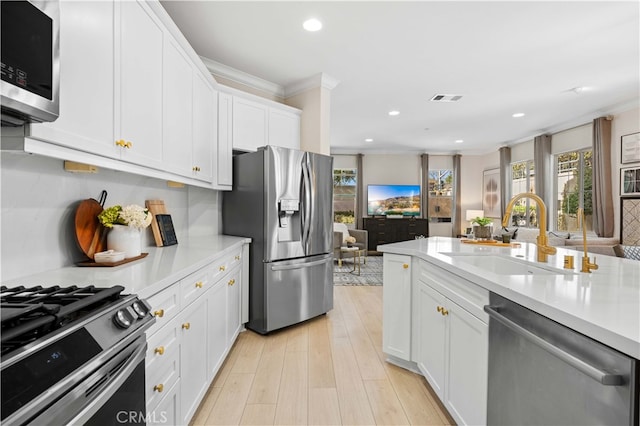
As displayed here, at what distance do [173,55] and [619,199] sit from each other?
621 centimetres

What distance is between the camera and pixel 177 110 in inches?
85.4

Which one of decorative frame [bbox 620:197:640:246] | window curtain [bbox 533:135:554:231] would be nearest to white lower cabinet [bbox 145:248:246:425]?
decorative frame [bbox 620:197:640:246]

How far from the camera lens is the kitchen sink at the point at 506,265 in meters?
1.57

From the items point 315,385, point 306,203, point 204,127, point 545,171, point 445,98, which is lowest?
point 315,385

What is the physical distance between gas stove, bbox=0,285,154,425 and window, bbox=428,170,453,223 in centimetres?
865

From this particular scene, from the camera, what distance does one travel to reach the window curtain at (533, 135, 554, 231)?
20.4 feet

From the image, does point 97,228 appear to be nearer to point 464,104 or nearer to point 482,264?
point 482,264

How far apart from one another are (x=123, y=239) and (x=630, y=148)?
6.47 metres

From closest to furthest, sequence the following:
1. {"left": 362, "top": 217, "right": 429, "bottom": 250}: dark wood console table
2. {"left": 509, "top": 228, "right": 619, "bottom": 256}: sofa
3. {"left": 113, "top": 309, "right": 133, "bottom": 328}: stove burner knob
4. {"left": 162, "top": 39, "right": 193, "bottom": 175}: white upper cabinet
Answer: {"left": 113, "top": 309, "right": 133, "bottom": 328}: stove burner knob
{"left": 162, "top": 39, "right": 193, "bottom": 175}: white upper cabinet
{"left": 509, "top": 228, "right": 619, "bottom": 256}: sofa
{"left": 362, "top": 217, "right": 429, "bottom": 250}: dark wood console table

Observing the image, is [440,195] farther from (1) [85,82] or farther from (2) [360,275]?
(1) [85,82]

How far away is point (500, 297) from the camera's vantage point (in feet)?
4.09

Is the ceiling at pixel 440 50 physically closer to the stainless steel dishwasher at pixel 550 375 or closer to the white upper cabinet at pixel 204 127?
the white upper cabinet at pixel 204 127

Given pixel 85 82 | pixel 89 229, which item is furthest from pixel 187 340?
pixel 85 82
